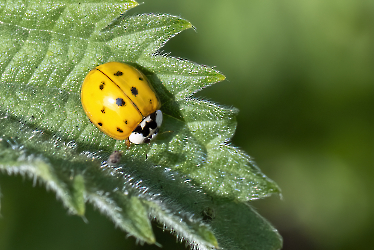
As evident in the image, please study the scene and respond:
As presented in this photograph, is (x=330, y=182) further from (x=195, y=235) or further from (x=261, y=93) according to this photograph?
(x=195, y=235)

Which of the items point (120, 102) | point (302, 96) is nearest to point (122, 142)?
point (120, 102)

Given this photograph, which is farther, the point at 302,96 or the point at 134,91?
the point at 302,96

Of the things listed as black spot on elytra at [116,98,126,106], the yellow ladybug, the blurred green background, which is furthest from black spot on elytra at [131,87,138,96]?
the blurred green background

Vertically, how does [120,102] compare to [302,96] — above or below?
below

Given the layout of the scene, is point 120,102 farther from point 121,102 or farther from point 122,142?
point 122,142

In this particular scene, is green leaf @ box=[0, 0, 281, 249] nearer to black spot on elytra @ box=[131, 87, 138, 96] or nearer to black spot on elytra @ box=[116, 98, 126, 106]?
black spot on elytra @ box=[131, 87, 138, 96]

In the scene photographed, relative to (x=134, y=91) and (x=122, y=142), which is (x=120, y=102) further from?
(x=122, y=142)

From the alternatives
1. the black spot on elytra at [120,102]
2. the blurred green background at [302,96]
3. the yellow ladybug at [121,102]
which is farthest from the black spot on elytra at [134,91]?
the blurred green background at [302,96]

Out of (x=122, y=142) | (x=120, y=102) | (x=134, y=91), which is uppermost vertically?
(x=134, y=91)
